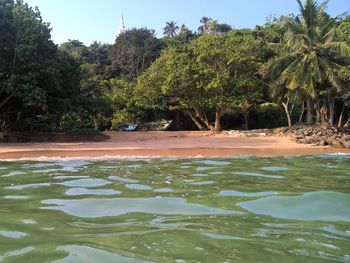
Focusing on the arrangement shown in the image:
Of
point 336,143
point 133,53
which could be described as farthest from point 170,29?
point 336,143

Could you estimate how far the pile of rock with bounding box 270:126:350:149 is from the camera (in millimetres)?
21016

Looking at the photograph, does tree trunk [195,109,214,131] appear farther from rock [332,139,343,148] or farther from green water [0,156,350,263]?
green water [0,156,350,263]

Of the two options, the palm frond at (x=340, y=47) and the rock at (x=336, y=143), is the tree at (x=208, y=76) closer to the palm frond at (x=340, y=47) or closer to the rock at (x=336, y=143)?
the palm frond at (x=340, y=47)

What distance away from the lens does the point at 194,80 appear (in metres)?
30.1

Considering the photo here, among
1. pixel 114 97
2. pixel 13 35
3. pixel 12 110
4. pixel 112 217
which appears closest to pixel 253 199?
pixel 112 217

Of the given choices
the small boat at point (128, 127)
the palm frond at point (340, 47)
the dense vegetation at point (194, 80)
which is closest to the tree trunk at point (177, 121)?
the dense vegetation at point (194, 80)

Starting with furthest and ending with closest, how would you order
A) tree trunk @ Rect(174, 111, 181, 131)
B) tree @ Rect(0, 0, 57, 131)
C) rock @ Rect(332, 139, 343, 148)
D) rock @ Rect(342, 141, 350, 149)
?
tree trunk @ Rect(174, 111, 181, 131) → tree @ Rect(0, 0, 57, 131) → rock @ Rect(332, 139, 343, 148) → rock @ Rect(342, 141, 350, 149)

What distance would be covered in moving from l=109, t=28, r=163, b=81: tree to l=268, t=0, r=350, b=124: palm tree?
79.3 feet

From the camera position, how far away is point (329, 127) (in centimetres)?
2600

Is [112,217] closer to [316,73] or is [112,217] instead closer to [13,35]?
[13,35]

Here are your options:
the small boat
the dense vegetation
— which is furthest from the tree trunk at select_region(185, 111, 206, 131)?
the small boat

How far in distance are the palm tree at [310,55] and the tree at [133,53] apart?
79.3 ft

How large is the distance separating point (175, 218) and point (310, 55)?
24280 mm

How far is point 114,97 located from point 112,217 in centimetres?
3210
